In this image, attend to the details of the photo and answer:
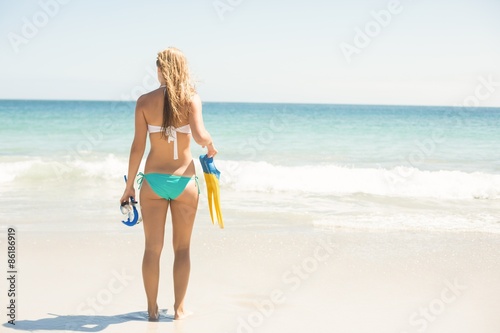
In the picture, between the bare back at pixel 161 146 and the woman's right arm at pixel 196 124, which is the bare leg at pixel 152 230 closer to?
the bare back at pixel 161 146

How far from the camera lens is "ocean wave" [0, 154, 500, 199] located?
32.6ft

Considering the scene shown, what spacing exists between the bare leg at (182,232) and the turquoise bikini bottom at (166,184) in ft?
0.14

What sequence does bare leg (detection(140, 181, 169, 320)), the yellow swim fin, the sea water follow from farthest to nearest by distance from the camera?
the sea water → the yellow swim fin → bare leg (detection(140, 181, 169, 320))

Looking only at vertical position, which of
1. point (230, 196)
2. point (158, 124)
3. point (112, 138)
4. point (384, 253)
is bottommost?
point (112, 138)

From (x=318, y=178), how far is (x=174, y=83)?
27.4 feet

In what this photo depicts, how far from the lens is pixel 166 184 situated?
3541mm

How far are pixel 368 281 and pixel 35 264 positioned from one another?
2.83 metres

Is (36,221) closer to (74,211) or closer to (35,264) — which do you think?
(74,211)

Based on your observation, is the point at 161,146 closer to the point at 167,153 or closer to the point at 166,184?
the point at 167,153

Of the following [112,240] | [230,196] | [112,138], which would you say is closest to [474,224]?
[230,196]

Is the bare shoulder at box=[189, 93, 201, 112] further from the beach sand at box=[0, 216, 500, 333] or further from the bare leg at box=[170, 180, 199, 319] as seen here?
the beach sand at box=[0, 216, 500, 333]

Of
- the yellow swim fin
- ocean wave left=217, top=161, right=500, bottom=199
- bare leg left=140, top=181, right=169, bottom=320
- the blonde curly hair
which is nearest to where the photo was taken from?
the blonde curly hair

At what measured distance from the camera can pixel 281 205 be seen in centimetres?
838

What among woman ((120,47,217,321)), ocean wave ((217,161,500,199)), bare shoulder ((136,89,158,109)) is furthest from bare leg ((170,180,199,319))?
ocean wave ((217,161,500,199))
